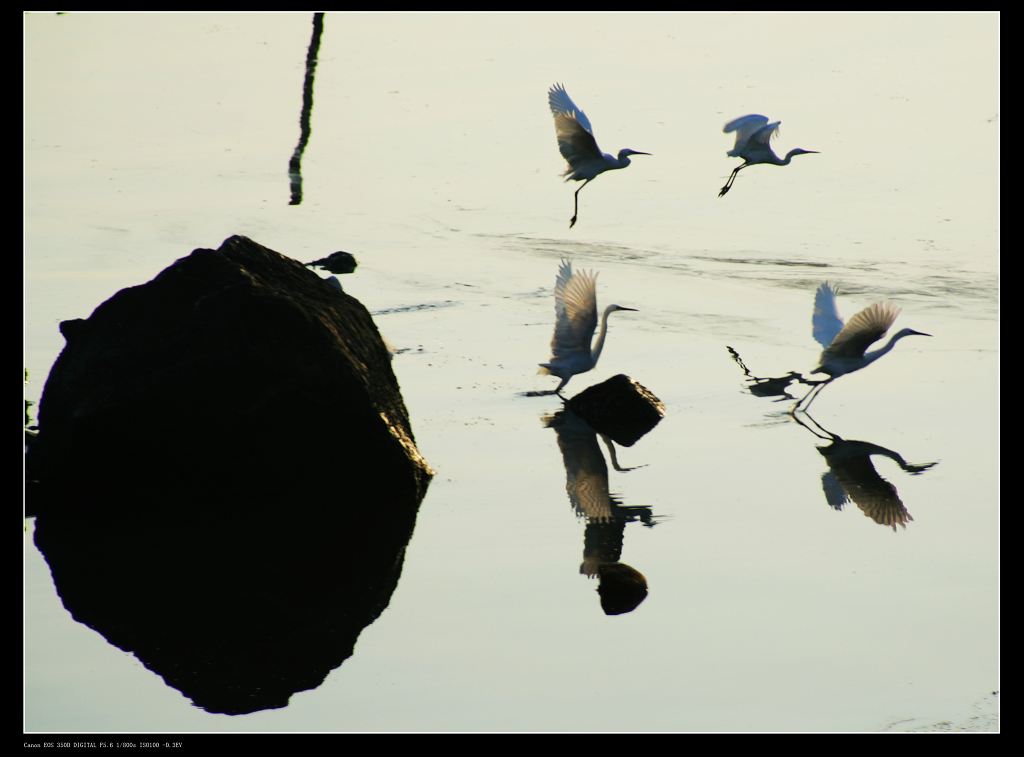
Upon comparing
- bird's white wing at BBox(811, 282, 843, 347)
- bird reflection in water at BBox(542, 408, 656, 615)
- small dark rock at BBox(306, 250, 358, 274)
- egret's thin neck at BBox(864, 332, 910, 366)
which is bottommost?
bird reflection in water at BBox(542, 408, 656, 615)

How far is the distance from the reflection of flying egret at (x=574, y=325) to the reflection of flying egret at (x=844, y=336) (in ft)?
5.00

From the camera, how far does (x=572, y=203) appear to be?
58.3 feet

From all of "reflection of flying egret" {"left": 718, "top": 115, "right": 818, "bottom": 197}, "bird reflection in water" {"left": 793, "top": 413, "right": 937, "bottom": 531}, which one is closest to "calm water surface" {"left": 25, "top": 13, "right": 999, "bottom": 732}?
"bird reflection in water" {"left": 793, "top": 413, "right": 937, "bottom": 531}

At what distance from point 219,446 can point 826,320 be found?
4701mm

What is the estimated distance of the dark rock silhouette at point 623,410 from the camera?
34.3ft

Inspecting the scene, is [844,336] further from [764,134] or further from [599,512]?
[764,134]

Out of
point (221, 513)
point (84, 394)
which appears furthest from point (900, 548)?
point (84, 394)

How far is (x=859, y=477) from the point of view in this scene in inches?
378

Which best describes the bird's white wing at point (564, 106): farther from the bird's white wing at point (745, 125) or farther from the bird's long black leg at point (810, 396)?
the bird's long black leg at point (810, 396)

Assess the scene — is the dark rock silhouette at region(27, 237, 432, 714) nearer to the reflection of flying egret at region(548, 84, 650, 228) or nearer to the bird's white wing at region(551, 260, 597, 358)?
the bird's white wing at region(551, 260, 597, 358)

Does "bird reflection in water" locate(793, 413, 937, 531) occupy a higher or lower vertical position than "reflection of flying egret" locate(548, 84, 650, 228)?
lower

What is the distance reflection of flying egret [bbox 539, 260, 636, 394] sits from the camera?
34.2 feet

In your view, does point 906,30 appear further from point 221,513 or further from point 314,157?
point 221,513

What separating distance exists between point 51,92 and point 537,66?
756 centimetres
